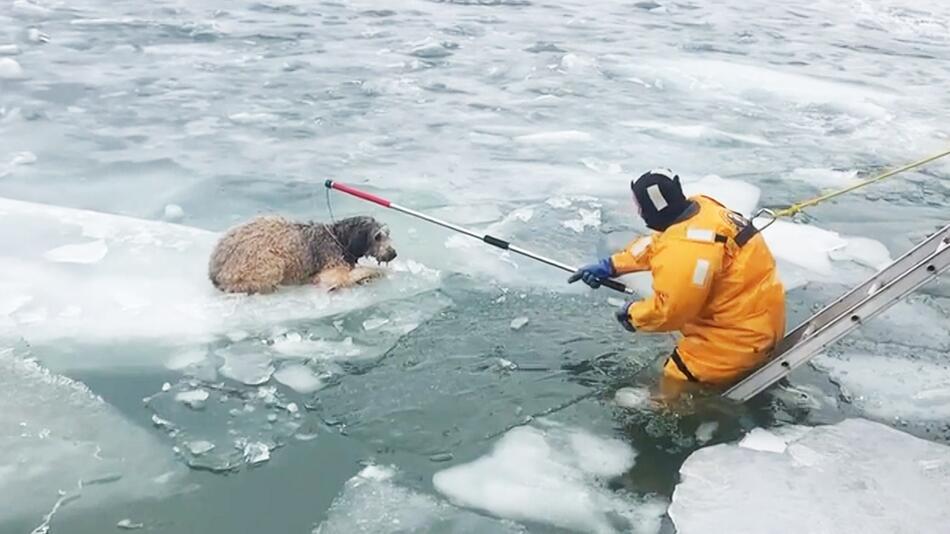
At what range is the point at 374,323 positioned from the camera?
4.94 m

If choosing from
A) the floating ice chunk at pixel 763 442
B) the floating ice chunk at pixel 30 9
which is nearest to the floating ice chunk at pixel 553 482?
the floating ice chunk at pixel 763 442

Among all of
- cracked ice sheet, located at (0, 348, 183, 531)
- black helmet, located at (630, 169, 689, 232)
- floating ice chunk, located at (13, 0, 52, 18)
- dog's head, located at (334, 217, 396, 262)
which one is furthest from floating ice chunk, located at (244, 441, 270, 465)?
floating ice chunk, located at (13, 0, 52, 18)

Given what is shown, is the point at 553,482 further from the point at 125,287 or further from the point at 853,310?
the point at 125,287

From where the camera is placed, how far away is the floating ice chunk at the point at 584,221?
632 centimetres

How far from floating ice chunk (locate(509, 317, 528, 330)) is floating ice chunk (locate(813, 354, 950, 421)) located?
4.97 feet

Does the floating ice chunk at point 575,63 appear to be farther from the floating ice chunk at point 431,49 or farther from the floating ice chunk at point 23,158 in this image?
the floating ice chunk at point 23,158

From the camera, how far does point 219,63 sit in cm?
1017

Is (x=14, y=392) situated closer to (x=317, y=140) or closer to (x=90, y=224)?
(x=90, y=224)

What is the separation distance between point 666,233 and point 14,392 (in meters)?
2.98

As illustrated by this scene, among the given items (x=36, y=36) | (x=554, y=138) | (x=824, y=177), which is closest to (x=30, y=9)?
(x=36, y=36)

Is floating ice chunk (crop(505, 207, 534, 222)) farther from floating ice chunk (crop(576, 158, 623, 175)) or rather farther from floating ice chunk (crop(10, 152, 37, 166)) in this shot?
floating ice chunk (crop(10, 152, 37, 166))

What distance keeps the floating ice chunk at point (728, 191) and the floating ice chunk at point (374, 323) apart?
9.64ft

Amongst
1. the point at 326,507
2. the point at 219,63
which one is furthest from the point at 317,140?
the point at 326,507

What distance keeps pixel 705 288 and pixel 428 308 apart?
1.72 meters
